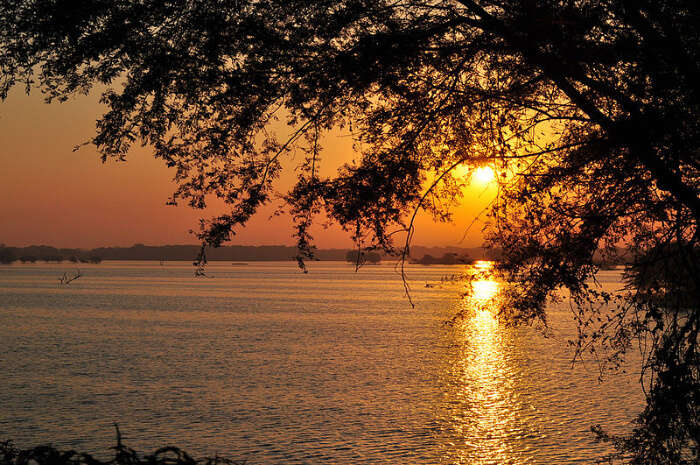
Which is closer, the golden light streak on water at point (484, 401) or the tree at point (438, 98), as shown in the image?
the tree at point (438, 98)

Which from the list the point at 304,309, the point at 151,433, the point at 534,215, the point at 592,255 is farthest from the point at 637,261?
the point at 304,309

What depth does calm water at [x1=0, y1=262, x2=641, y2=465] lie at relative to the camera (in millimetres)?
26156

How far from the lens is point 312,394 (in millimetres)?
35969

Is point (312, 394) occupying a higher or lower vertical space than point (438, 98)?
lower

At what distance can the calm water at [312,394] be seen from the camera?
85.8ft

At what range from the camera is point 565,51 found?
9.36m

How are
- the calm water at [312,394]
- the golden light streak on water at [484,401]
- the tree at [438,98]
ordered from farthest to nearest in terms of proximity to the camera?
the calm water at [312,394] < the golden light streak on water at [484,401] < the tree at [438,98]

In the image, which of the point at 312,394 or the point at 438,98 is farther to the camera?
the point at 312,394

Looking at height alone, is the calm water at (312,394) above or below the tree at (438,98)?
below

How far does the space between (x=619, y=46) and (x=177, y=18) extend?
258 inches

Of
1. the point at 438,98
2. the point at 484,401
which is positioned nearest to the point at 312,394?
the point at 484,401

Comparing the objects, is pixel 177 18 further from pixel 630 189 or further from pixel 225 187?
pixel 630 189

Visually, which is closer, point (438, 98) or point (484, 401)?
point (438, 98)

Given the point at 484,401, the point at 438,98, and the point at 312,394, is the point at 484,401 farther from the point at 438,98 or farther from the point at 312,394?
the point at 438,98
